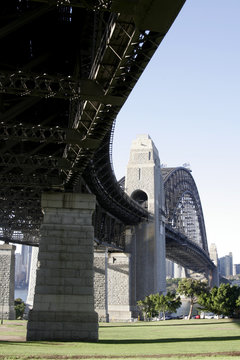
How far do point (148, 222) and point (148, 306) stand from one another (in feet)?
54.9

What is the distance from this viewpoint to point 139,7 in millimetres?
13203

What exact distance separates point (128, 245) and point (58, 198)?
175 ft

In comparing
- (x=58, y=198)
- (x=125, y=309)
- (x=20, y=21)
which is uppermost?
(x=20, y=21)

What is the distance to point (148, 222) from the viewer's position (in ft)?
291

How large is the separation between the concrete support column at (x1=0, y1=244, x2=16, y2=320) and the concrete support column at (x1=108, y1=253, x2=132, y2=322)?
694 inches

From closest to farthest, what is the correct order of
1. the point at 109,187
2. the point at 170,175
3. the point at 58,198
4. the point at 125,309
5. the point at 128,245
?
the point at 58,198 → the point at 109,187 → the point at 125,309 → the point at 128,245 → the point at 170,175

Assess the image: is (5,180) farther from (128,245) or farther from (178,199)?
(178,199)

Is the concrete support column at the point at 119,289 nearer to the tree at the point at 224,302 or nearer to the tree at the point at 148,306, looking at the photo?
the tree at the point at 148,306

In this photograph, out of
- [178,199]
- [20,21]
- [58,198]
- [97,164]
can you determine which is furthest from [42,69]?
[178,199]

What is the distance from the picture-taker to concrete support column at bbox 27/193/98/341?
30.7m

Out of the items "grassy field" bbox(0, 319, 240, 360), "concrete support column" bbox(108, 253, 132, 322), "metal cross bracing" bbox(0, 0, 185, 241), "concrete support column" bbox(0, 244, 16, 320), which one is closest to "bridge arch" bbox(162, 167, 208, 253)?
"concrete support column" bbox(108, 253, 132, 322)

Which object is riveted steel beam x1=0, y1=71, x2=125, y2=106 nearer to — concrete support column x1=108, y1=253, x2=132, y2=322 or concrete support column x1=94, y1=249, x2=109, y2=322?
concrete support column x1=94, y1=249, x2=109, y2=322

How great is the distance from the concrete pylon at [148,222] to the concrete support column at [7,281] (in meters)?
22.2

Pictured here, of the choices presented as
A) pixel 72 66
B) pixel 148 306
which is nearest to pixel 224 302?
pixel 148 306
